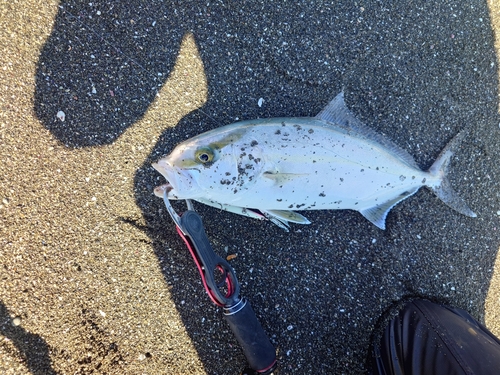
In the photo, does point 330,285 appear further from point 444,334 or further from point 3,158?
point 3,158

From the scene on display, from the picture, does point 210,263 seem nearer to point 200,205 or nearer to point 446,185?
point 200,205

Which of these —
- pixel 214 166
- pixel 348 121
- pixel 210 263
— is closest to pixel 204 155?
pixel 214 166

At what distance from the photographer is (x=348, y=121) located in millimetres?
2166

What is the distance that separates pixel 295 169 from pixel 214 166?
1.72 ft

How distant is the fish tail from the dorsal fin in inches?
9.9

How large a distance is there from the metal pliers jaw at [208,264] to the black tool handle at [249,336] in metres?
0.06

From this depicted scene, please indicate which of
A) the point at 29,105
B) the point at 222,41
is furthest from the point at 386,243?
the point at 29,105

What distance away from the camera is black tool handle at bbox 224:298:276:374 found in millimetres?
1907

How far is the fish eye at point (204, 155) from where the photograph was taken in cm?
182

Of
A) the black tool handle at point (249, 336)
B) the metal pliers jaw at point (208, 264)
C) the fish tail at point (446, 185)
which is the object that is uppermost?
the fish tail at point (446, 185)

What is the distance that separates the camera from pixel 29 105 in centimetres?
208

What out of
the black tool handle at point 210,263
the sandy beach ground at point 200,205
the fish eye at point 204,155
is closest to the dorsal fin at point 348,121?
the sandy beach ground at point 200,205

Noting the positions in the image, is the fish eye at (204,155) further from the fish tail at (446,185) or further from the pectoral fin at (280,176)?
the fish tail at (446,185)

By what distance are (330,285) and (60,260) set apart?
6.34ft
